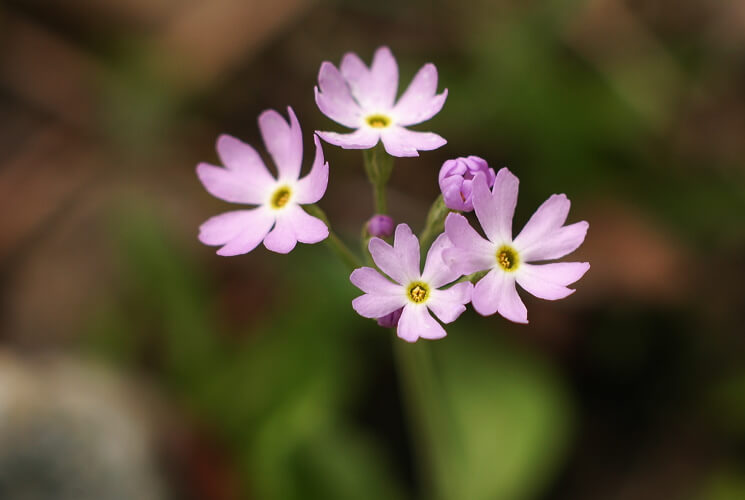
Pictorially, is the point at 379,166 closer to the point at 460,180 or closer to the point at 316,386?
the point at 460,180

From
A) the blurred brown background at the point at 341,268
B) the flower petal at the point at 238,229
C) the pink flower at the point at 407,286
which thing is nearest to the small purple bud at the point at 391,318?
the pink flower at the point at 407,286

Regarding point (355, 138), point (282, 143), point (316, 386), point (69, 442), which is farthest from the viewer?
point (316, 386)

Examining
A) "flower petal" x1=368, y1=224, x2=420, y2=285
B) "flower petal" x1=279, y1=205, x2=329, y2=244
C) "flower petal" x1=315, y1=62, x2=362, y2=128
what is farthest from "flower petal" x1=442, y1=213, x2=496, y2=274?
"flower petal" x1=315, y1=62, x2=362, y2=128

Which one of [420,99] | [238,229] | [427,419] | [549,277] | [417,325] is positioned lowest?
[417,325]

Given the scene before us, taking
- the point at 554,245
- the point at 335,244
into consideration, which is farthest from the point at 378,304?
the point at 554,245

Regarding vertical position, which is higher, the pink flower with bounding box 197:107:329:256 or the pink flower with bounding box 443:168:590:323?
the pink flower with bounding box 197:107:329:256

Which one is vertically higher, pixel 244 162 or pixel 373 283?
pixel 244 162

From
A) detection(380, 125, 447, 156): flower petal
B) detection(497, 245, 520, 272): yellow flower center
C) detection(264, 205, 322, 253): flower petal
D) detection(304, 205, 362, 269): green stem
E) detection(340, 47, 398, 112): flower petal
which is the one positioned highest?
detection(340, 47, 398, 112): flower petal

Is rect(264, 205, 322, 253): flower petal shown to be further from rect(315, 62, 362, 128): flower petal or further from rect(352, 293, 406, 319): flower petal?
rect(315, 62, 362, 128): flower petal
